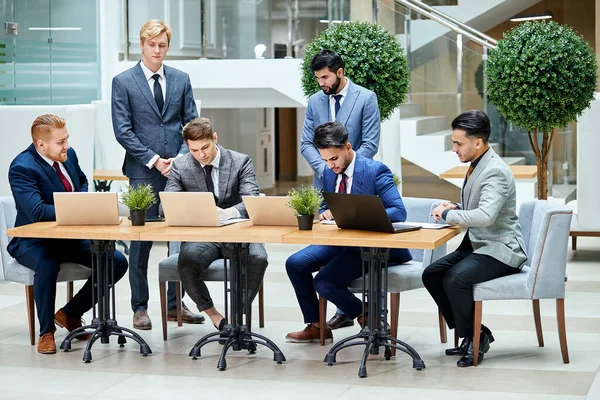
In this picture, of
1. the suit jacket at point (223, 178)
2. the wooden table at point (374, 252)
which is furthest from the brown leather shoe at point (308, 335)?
the suit jacket at point (223, 178)

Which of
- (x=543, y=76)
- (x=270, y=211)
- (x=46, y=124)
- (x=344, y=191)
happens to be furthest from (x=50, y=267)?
(x=543, y=76)

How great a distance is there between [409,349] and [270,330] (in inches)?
50.1

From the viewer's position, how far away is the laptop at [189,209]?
17.8ft

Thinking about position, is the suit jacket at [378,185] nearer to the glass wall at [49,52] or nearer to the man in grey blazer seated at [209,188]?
the man in grey blazer seated at [209,188]

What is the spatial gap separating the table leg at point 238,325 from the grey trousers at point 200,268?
0.18 m

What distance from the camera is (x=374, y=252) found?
5.27 metres

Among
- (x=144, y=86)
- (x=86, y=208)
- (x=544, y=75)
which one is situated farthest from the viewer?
(x=544, y=75)

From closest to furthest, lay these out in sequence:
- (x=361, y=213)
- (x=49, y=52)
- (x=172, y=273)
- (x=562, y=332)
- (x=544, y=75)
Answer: (x=361, y=213) → (x=562, y=332) → (x=172, y=273) → (x=544, y=75) → (x=49, y=52)

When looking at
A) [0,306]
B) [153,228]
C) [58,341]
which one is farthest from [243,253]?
[0,306]

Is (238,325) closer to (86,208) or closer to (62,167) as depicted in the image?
(86,208)

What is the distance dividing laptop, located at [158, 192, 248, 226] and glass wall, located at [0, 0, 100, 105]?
480 centimetres

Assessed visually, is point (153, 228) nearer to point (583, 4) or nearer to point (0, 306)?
point (0, 306)

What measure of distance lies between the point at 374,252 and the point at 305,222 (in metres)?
0.38

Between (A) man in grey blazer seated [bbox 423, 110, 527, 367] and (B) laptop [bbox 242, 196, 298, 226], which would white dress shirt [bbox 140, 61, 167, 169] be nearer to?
(B) laptop [bbox 242, 196, 298, 226]
